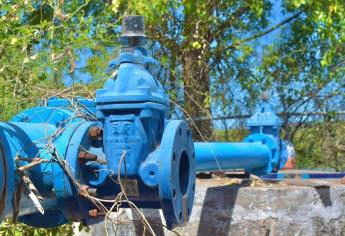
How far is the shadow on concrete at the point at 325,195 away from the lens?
130 inches

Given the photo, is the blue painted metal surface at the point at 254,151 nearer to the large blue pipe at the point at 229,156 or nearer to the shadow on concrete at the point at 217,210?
the large blue pipe at the point at 229,156

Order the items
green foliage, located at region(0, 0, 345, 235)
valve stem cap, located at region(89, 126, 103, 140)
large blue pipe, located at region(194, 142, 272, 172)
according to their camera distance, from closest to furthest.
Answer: valve stem cap, located at region(89, 126, 103, 140)
large blue pipe, located at region(194, 142, 272, 172)
green foliage, located at region(0, 0, 345, 235)

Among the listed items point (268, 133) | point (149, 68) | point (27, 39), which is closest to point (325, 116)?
point (268, 133)

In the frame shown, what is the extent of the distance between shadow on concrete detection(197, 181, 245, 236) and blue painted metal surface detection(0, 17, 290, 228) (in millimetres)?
1474

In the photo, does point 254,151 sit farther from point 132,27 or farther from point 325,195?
point 132,27

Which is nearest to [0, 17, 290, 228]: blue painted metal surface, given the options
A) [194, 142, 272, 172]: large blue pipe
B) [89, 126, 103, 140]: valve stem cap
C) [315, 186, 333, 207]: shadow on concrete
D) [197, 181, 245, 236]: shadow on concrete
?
[89, 126, 103, 140]: valve stem cap

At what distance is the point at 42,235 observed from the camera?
3.17 metres

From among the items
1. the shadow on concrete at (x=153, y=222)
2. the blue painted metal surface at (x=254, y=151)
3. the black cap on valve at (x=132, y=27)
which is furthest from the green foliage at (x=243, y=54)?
the black cap on valve at (x=132, y=27)

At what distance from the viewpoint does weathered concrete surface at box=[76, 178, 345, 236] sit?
3195 millimetres

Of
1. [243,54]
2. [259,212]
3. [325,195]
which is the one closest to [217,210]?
[259,212]

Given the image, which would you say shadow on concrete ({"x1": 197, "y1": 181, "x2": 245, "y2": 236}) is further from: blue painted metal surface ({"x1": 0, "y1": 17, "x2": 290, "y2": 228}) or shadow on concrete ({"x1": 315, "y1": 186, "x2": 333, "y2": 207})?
blue painted metal surface ({"x1": 0, "y1": 17, "x2": 290, "y2": 228})

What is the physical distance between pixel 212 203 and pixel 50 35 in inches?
51.9

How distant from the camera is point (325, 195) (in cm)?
331

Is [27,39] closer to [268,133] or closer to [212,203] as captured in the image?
[212,203]
